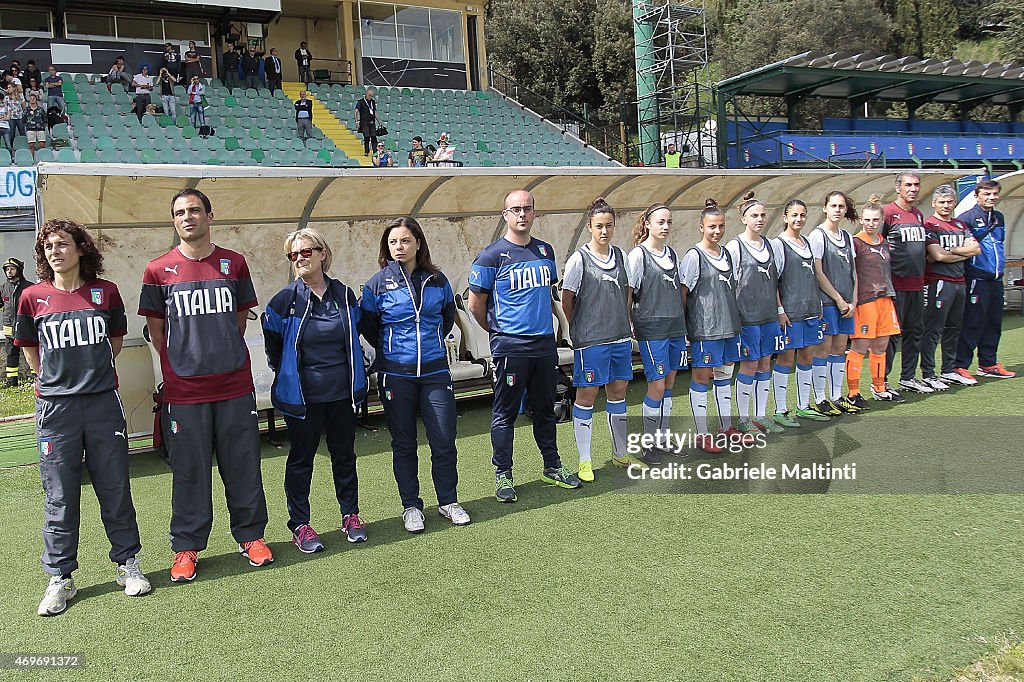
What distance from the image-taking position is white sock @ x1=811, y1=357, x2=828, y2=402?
654 centimetres

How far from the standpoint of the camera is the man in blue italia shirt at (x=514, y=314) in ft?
15.7

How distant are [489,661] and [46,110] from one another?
15036mm

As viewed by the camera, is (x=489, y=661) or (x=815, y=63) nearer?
(x=489, y=661)

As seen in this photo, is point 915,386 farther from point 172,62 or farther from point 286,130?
point 172,62

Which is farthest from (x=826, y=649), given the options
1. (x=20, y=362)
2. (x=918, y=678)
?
(x=20, y=362)

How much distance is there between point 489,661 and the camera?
9.73 feet

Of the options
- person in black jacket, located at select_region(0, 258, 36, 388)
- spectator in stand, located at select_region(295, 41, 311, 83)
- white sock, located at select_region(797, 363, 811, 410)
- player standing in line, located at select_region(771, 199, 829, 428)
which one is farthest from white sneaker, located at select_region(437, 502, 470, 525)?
spectator in stand, located at select_region(295, 41, 311, 83)

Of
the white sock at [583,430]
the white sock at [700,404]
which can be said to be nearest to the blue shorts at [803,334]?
the white sock at [700,404]

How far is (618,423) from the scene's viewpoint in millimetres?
5371

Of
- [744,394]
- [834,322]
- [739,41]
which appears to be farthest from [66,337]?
[739,41]

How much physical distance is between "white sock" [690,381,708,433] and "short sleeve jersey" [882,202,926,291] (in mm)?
2645

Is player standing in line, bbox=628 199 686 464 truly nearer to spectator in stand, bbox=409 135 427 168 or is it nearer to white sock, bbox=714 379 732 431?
white sock, bbox=714 379 732 431

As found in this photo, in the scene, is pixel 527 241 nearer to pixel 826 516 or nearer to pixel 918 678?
pixel 826 516

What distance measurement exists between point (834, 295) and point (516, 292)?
Answer: 117 inches
